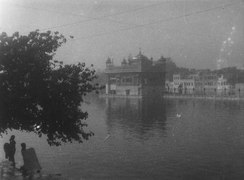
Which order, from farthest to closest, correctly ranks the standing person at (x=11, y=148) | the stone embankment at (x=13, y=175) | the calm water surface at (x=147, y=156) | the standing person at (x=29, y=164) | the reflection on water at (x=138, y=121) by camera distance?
the reflection on water at (x=138, y=121)
the calm water surface at (x=147, y=156)
the standing person at (x=11, y=148)
the standing person at (x=29, y=164)
the stone embankment at (x=13, y=175)

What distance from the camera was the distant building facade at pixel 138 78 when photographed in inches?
5039

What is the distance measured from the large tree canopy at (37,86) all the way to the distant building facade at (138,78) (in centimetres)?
10937

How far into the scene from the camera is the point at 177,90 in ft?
527

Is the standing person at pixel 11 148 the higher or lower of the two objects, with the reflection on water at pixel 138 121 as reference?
higher

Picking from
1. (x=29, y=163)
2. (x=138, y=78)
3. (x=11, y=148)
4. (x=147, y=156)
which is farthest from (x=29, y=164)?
(x=138, y=78)

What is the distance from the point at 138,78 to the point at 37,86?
11536 centimetres

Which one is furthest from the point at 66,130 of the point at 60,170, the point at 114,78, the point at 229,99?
the point at 114,78

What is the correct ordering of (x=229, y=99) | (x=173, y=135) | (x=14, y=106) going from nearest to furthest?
1. (x=14, y=106)
2. (x=173, y=135)
3. (x=229, y=99)

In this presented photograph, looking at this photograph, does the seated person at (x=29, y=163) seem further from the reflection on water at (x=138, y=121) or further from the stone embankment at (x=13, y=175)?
the reflection on water at (x=138, y=121)

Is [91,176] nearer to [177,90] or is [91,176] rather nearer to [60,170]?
[60,170]

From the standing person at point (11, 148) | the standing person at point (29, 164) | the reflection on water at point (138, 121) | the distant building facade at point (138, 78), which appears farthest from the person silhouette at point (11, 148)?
the distant building facade at point (138, 78)

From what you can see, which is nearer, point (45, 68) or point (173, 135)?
point (45, 68)

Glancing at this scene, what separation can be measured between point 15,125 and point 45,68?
236cm

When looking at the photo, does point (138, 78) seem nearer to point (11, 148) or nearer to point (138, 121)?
point (138, 121)
